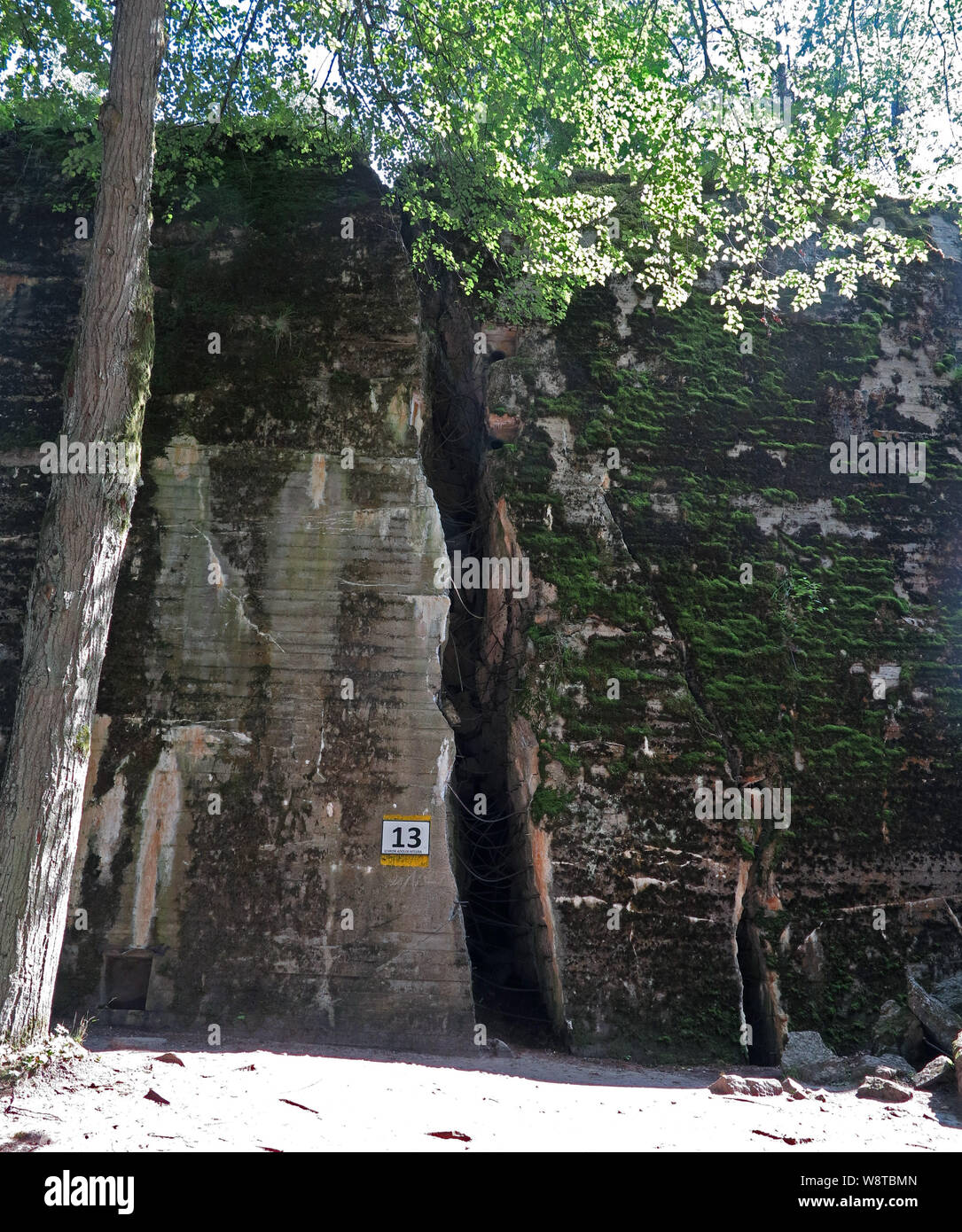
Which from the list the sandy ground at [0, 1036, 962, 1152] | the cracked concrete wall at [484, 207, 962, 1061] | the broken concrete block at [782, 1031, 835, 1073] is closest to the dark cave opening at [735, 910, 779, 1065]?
the cracked concrete wall at [484, 207, 962, 1061]

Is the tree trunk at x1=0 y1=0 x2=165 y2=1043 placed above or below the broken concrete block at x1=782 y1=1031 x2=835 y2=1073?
above

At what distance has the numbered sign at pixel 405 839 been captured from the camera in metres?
7.21

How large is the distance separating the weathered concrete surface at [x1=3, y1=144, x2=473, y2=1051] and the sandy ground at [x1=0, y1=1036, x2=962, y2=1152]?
0.79 m

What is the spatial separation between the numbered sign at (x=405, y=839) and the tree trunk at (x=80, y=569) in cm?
262

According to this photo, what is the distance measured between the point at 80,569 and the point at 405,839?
331 cm

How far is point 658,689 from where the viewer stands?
780 cm

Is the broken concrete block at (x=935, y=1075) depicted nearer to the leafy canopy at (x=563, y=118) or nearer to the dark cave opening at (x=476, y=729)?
the dark cave opening at (x=476, y=729)

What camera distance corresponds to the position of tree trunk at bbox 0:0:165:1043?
4918 mm

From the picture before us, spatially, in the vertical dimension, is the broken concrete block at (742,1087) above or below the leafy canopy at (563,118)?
below

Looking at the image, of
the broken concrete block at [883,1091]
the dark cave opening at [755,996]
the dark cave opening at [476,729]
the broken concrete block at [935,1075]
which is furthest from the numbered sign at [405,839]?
the broken concrete block at [935,1075]

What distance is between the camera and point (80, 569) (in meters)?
5.38

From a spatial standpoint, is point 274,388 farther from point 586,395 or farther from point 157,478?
point 586,395

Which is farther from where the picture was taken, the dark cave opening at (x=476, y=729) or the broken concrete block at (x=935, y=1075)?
the dark cave opening at (x=476, y=729)

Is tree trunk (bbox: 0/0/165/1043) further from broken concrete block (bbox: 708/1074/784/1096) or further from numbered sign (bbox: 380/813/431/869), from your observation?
A: broken concrete block (bbox: 708/1074/784/1096)
